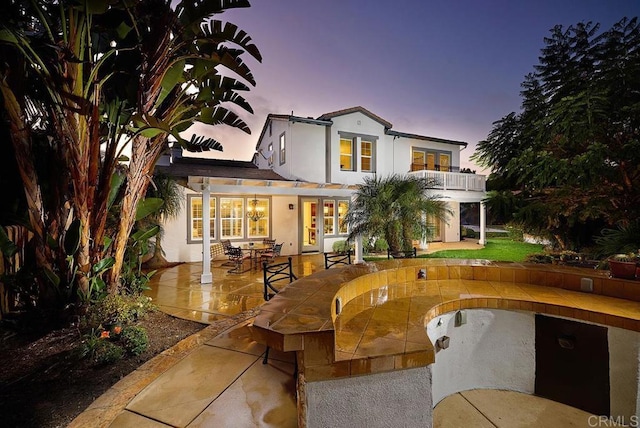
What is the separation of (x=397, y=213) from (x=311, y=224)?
497 centimetres

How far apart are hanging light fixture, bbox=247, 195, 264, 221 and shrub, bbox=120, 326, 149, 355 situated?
7335 mm

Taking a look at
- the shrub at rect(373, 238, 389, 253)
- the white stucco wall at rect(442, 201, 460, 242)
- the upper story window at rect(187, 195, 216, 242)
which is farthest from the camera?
the white stucco wall at rect(442, 201, 460, 242)

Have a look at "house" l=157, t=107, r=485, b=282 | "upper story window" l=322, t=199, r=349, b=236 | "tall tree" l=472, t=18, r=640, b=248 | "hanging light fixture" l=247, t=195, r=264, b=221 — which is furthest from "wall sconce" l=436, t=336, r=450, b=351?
"upper story window" l=322, t=199, r=349, b=236

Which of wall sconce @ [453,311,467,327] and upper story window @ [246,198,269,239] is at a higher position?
upper story window @ [246,198,269,239]

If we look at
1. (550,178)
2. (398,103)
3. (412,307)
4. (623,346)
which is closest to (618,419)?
(623,346)

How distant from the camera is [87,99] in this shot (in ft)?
12.1

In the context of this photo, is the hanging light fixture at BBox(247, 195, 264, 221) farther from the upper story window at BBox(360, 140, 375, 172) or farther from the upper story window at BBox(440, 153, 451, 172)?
the upper story window at BBox(440, 153, 451, 172)

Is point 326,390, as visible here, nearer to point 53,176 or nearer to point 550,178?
point 53,176

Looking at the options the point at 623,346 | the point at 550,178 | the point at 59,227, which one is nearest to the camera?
the point at 623,346

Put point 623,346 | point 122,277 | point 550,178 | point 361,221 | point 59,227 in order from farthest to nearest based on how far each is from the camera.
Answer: point 361,221
point 550,178
point 122,277
point 59,227
point 623,346

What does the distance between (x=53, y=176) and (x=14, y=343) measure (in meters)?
2.33

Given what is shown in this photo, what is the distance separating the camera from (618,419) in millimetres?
2699

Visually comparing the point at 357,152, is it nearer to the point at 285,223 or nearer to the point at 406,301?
the point at 285,223

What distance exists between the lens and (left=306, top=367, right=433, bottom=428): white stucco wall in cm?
164
